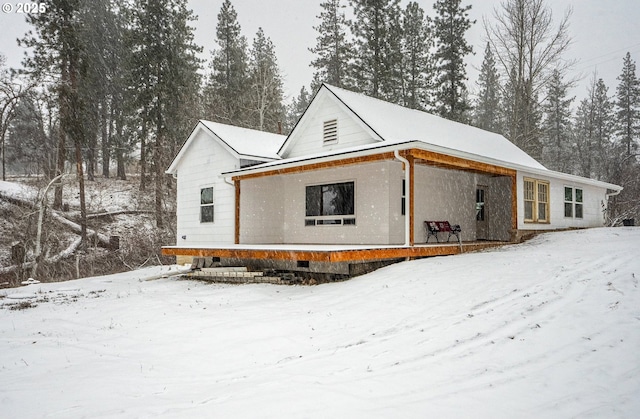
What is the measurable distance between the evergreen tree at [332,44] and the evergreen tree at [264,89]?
346cm

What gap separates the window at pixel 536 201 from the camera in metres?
14.7

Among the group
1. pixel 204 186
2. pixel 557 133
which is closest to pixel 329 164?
pixel 204 186

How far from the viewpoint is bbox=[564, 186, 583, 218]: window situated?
17.2 m

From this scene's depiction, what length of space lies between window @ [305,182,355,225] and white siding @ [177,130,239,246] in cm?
271

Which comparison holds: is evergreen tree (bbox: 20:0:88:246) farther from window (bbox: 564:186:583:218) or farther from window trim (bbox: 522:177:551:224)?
window (bbox: 564:186:583:218)

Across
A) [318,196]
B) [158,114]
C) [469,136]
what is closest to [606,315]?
[318,196]

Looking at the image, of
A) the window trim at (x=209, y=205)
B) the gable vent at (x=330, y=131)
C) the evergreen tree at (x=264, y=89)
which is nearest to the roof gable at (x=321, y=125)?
the gable vent at (x=330, y=131)

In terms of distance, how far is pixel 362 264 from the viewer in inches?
396

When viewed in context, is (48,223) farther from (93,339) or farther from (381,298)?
(381,298)

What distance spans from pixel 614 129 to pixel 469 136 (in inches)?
1330

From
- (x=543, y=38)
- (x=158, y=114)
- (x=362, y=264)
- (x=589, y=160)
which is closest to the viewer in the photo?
(x=362, y=264)

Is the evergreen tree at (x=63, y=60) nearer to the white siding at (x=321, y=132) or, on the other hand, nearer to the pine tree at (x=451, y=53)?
the white siding at (x=321, y=132)

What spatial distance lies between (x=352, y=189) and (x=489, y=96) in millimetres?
37572

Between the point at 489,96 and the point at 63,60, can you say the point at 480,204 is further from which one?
the point at 489,96
